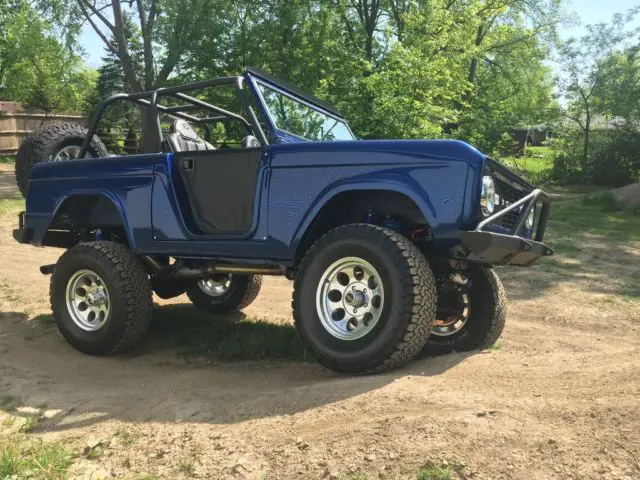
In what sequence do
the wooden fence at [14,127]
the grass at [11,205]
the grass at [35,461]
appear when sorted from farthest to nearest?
the wooden fence at [14,127], the grass at [11,205], the grass at [35,461]

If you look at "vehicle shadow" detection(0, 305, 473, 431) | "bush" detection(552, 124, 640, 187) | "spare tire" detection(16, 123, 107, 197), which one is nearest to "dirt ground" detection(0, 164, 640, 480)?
"vehicle shadow" detection(0, 305, 473, 431)

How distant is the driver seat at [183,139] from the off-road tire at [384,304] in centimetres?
189

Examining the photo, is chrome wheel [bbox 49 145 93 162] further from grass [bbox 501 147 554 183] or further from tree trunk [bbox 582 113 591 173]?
tree trunk [bbox 582 113 591 173]

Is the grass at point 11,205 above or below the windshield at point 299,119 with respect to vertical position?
below

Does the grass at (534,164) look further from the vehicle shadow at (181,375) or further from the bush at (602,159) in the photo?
the vehicle shadow at (181,375)

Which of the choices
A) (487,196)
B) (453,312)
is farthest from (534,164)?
(487,196)

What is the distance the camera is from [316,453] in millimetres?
2543

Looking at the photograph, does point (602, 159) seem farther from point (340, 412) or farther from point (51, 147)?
point (340, 412)

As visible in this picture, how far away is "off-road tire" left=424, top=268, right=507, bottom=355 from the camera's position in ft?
13.9

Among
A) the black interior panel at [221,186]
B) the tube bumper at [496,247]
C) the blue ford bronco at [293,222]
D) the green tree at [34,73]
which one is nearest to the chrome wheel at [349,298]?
the blue ford bronco at [293,222]

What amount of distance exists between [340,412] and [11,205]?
12.5 meters

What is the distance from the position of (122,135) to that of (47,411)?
405 centimetres

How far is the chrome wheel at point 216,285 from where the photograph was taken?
611 centimetres

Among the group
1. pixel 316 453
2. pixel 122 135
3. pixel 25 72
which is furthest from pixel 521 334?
pixel 25 72
